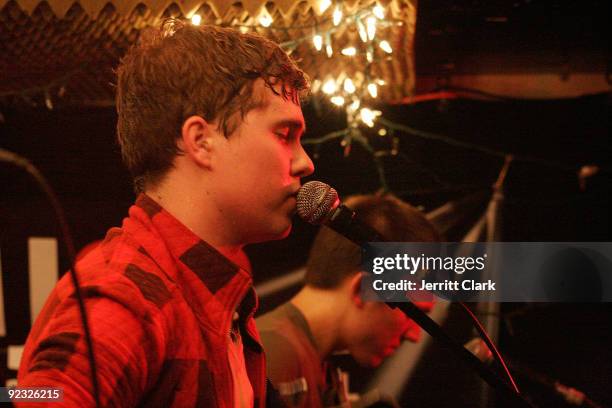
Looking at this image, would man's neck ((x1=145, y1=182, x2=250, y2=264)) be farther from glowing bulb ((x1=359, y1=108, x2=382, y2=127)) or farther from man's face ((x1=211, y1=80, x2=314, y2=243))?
glowing bulb ((x1=359, y1=108, x2=382, y2=127))

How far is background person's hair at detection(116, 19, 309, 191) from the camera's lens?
94 cm

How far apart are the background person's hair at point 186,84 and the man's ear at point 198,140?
2 centimetres

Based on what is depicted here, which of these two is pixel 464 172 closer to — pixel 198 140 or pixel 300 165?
pixel 300 165

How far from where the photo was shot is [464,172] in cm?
210

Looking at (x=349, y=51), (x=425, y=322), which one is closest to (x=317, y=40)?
(x=349, y=51)

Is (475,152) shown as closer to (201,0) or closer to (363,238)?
(201,0)

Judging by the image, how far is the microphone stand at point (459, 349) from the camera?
0.88 meters

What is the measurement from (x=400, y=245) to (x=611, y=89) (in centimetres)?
129

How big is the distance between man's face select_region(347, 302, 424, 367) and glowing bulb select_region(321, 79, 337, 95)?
2.56 ft

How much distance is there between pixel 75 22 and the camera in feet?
5.41

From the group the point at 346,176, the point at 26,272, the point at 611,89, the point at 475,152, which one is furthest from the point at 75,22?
the point at 611,89

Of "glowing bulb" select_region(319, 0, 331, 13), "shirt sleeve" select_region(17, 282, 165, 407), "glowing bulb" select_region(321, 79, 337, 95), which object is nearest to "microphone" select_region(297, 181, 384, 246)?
"shirt sleeve" select_region(17, 282, 165, 407)

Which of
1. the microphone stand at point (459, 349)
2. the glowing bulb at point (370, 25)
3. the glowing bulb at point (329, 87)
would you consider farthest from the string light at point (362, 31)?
the microphone stand at point (459, 349)

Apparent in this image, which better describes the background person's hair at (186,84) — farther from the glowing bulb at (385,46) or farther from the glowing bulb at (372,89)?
the glowing bulb at (372,89)
